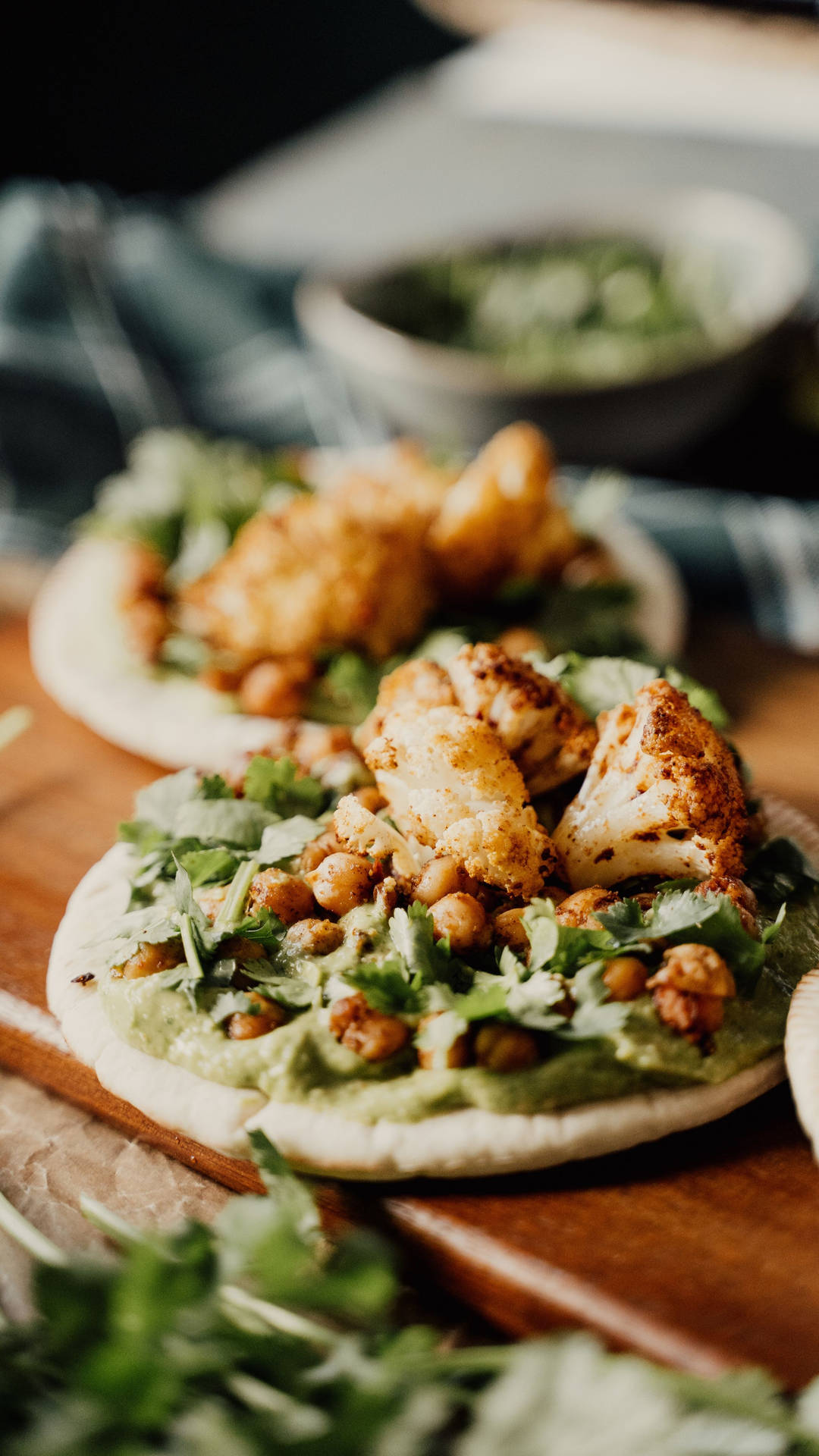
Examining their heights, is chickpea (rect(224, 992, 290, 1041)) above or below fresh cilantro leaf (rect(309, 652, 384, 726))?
above

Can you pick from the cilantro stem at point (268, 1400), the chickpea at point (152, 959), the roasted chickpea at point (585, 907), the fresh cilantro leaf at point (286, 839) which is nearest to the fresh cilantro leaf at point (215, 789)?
the fresh cilantro leaf at point (286, 839)

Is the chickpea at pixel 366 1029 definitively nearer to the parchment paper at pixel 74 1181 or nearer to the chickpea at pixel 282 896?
the chickpea at pixel 282 896

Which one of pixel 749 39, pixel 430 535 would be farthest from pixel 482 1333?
pixel 749 39

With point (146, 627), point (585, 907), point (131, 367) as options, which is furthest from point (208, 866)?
point (131, 367)

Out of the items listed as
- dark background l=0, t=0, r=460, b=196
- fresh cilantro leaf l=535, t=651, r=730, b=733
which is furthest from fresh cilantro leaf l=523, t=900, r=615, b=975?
dark background l=0, t=0, r=460, b=196

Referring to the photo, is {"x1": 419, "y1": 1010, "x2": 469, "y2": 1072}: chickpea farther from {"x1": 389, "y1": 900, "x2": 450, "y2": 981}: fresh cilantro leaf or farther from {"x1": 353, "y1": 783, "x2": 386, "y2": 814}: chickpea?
{"x1": 353, "y1": 783, "x2": 386, "y2": 814}: chickpea

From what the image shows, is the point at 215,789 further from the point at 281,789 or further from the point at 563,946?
the point at 563,946
